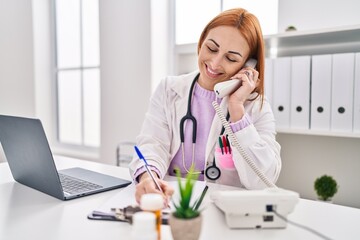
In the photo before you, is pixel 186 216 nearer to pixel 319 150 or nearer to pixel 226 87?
pixel 226 87

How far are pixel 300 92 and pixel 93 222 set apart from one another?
1.20 m

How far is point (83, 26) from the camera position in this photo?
3107mm

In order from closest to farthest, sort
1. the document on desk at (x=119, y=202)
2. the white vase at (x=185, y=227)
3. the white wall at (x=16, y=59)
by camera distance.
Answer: the white vase at (x=185, y=227) < the document on desk at (x=119, y=202) < the white wall at (x=16, y=59)

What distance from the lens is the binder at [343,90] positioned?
1.41 metres

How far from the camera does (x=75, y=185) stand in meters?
1.04

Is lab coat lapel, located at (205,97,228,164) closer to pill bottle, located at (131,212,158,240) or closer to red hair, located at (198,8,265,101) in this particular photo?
→ red hair, located at (198,8,265,101)

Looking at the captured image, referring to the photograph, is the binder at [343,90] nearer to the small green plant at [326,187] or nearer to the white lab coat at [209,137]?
the small green plant at [326,187]

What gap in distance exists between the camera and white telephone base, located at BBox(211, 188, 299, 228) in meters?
0.65

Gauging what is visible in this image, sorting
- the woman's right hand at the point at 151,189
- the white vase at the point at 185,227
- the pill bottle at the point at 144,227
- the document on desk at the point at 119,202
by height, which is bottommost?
the document on desk at the point at 119,202

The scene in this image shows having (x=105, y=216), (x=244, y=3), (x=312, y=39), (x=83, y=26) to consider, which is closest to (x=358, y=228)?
(x=105, y=216)

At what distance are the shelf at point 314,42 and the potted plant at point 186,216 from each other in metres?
1.26

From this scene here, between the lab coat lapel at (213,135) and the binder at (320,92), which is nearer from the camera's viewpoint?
the lab coat lapel at (213,135)

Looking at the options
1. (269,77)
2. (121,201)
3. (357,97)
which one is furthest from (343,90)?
(121,201)

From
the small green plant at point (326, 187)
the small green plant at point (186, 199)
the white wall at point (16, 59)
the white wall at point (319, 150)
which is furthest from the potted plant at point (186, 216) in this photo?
the white wall at point (16, 59)
